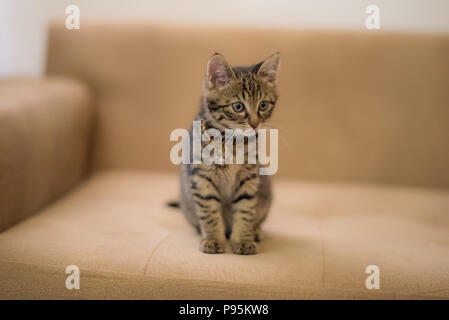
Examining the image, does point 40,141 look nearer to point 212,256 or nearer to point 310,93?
point 212,256

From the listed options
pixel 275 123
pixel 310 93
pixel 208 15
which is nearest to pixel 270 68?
pixel 275 123

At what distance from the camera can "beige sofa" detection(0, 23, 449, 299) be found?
1.73 meters

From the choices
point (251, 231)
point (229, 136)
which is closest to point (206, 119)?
point (229, 136)

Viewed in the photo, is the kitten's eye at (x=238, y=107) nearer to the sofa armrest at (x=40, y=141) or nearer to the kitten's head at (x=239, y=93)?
the kitten's head at (x=239, y=93)

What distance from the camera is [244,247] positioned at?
1479 mm

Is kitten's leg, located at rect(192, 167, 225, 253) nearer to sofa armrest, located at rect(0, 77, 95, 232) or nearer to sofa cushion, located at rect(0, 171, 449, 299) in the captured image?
sofa cushion, located at rect(0, 171, 449, 299)

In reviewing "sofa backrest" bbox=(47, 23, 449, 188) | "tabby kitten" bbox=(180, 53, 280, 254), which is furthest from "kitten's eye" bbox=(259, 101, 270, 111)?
"sofa backrest" bbox=(47, 23, 449, 188)

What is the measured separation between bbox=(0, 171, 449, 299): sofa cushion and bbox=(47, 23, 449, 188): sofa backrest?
297mm

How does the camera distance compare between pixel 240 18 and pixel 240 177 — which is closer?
pixel 240 177

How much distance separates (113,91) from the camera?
2271 mm

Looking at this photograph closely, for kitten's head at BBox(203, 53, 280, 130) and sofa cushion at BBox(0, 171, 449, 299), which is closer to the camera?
sofa cushion at BBox(0, 171, 449, 299)

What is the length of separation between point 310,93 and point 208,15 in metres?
0.71

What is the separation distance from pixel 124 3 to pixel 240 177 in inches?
56.5
